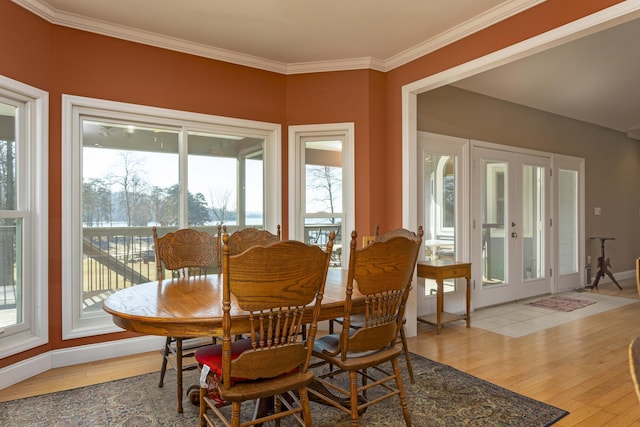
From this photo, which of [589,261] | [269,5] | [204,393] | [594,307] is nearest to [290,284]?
[204,393]

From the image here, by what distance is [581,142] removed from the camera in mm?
6230

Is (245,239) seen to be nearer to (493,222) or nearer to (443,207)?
(443,207)

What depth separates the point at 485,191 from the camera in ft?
16.3

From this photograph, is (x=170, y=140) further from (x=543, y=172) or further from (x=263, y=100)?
(x=543, y=172)

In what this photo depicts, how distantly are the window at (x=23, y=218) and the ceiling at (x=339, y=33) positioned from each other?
0.78 meters

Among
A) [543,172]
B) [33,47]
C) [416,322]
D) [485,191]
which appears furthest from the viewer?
[543,172]

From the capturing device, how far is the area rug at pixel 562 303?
4941 millimetres

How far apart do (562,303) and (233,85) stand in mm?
4899

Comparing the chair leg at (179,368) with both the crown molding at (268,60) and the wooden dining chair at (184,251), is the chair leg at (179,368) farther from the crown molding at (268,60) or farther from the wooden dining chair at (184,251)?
the crown molding at (268,60)

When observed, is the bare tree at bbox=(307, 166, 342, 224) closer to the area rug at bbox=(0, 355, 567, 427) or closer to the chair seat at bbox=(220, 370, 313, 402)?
the area rug at bbox=(0, 355, 567, 427)

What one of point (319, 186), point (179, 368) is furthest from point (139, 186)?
point (179, 368)

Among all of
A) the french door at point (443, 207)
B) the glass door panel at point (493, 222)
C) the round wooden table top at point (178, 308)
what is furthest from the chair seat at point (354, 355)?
the glass door panel at point (493, 222)

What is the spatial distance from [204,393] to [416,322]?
8.40 ft

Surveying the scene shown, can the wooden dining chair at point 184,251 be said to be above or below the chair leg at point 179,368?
above
